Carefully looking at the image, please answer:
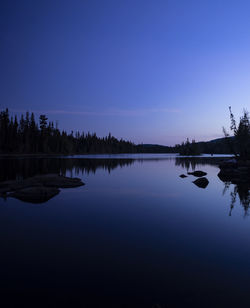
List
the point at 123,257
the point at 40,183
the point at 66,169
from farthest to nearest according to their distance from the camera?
the point at 66,169, the point at 40,183, the point at 123,257

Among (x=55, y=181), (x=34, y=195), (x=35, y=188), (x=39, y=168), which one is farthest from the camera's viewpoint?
(x=39, y=168)

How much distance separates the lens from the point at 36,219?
1006cm

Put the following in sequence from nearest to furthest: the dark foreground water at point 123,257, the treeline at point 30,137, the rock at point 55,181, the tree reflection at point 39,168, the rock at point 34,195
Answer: the dark foreground water at point 123,257 < the rock at point 34,195 < the rock at point 55,181 < the tree reflection at point 39,168 < the treeline at point 30,137

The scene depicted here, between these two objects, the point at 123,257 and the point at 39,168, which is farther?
the point at 39,168

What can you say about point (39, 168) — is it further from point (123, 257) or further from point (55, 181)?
point (123, 257)

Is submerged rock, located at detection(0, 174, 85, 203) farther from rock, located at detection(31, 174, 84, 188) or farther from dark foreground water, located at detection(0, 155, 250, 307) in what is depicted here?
dark foreground water, located at detection(0, 155, 250, 307)

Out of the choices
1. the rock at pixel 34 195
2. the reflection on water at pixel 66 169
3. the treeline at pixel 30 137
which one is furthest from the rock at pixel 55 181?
the treeline at pixel 30 137

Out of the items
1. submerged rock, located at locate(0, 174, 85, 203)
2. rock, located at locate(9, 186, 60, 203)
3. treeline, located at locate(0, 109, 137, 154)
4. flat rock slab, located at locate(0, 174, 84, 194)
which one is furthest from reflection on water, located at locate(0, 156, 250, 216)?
treeline, located at locate(0, 109, 137, 154)

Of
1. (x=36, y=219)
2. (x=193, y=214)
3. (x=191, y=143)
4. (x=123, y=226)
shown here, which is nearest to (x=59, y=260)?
(x=123, y=226)

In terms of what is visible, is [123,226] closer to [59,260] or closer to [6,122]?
[59,260]

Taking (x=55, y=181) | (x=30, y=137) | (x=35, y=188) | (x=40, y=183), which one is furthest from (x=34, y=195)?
(x=30, y=137)

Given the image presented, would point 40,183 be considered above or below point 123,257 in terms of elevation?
above

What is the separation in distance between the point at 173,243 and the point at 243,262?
236cm

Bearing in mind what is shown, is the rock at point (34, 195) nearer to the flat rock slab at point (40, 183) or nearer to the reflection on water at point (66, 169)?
the flat rock slab at point (40, 183)
